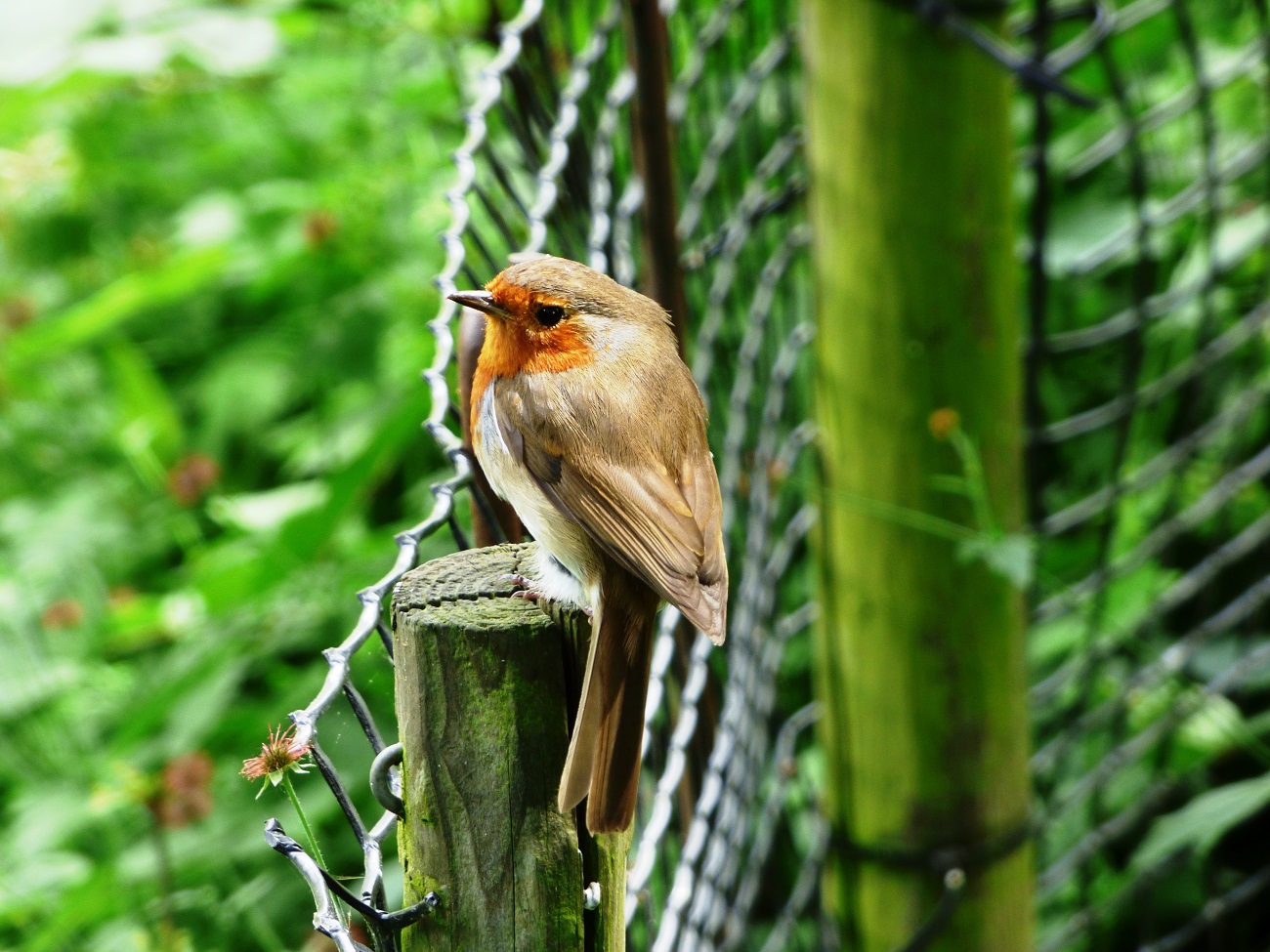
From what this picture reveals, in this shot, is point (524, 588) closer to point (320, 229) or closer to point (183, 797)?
point (183, 797)

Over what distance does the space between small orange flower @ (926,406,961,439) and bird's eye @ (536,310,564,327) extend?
0.58 meters

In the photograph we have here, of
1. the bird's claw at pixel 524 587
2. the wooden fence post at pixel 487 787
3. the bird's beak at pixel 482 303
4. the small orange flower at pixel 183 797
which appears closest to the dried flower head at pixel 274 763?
the wooden fence post at pixel 487 787

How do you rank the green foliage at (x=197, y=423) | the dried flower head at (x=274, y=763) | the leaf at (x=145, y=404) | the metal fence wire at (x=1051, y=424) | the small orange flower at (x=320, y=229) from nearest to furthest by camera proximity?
1. the dried flower head at (x=274, y=763)
2. the metal fence wire at (x=1051, y=424)
3. the green foliage at (x=197, y=423)
4. the small orange flower at (x=320, y=229)
5. the leaf at (x=145, y=404)

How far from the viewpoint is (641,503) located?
1.30m

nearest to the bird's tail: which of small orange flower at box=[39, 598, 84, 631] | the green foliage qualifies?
the green foliage

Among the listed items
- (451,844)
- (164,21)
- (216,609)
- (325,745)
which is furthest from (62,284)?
(451,844)

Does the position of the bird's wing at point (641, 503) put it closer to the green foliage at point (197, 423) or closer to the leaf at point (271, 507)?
the green foliage at point (197, 423)

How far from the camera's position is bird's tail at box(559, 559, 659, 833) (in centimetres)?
89

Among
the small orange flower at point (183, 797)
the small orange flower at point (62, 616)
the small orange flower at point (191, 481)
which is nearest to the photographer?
the small orange flower at point (183, 797)

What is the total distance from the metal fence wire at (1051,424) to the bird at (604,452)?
6 centimetres

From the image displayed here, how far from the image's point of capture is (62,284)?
4367mm

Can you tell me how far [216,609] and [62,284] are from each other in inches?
95.3

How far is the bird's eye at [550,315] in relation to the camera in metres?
1.44

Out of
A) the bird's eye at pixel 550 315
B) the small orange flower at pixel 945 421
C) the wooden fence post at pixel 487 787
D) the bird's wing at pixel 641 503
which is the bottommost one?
the wooden fence post at pixel 487 787
